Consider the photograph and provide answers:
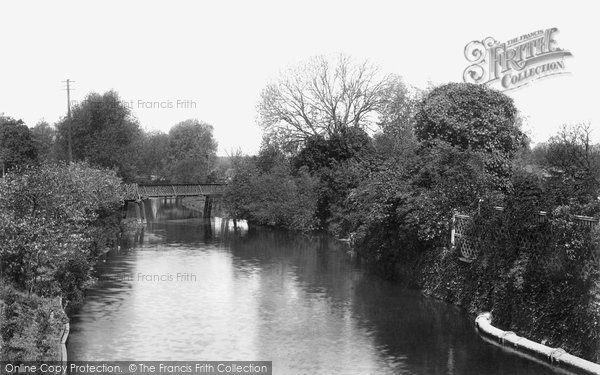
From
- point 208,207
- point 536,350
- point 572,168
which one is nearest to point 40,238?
point 536,350

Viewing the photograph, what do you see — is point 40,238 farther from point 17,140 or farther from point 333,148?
point 17,140

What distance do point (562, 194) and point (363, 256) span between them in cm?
1894

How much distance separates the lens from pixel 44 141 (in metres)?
107

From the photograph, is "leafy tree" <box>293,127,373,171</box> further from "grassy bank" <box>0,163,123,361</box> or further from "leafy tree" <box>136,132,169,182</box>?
"leafy tree" <box>136,132,169,182</box>

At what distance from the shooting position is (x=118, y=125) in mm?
71875

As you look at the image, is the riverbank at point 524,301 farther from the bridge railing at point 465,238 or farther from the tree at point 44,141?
the tree at point 44,141

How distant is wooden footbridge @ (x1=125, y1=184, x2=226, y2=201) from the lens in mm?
63678

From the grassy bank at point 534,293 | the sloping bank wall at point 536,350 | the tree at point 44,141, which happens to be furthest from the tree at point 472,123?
the tree at point 44,141

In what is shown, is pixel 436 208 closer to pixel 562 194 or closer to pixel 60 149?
pixel 562 194

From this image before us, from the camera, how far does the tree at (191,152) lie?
99.4m

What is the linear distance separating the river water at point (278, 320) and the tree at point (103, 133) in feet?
109

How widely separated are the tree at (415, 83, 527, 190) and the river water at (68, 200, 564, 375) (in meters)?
7.80

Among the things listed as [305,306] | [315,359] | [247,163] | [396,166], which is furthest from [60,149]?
[315,359]

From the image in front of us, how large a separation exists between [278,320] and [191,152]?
85155 millimetres
